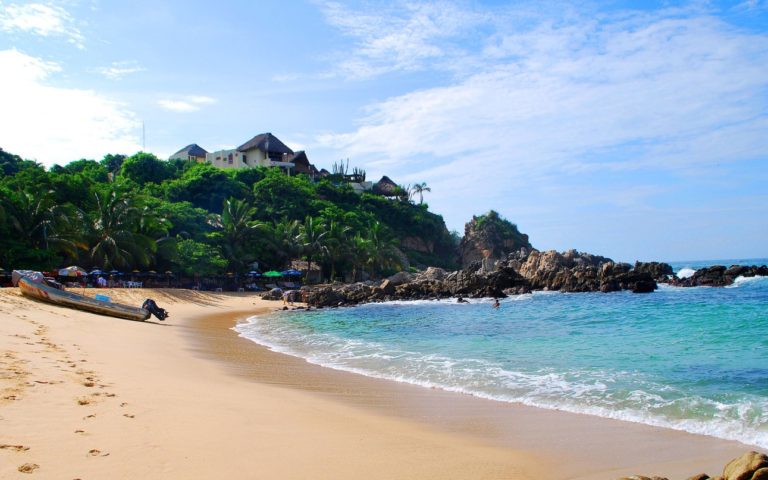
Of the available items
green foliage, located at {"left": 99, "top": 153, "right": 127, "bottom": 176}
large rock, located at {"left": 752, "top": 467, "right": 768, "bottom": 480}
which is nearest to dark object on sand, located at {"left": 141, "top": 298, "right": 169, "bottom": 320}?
large rock, located at {"left": 752, "top": 467, "right": 768, "bottom": 480}

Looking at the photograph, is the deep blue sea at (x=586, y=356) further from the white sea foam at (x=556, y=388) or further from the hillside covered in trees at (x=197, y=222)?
the hillside covered in trees at (x=197, y=222)

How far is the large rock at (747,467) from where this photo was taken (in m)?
4.60

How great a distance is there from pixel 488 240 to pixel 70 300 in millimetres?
65741

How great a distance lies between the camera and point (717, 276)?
162 feet

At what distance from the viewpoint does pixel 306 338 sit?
19750mm

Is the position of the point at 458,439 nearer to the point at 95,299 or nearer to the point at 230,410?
the point at 230,410

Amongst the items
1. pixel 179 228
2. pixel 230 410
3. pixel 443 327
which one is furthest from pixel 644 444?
pixel 179 228

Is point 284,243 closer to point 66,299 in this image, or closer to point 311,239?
point 311,239

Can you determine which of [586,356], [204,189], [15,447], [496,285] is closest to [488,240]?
[496,285]

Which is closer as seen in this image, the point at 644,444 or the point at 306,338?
the point at 644,444

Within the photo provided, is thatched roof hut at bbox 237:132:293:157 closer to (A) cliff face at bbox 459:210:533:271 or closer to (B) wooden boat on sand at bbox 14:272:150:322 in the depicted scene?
(A) cliff face at bbox 459:210:533:271

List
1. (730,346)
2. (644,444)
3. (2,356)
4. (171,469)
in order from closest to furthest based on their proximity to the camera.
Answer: (171,469) → (644,444) → (2,356) → (730,346)

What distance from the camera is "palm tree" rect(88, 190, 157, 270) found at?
37.7 m

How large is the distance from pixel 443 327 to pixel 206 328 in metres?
9.79
